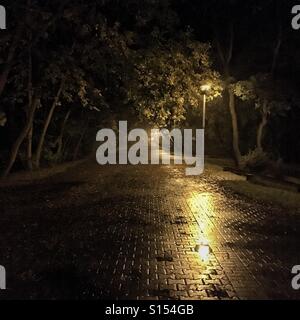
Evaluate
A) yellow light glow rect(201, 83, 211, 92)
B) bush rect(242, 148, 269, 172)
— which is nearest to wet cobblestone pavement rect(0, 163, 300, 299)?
yellow light glow rect(201, 83, 211, 92)

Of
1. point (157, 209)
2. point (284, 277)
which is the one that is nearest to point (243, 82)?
point (157, 209)

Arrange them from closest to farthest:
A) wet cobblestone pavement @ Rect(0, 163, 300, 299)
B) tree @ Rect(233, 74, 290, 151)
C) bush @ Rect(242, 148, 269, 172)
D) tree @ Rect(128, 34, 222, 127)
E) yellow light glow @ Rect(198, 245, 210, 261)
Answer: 1. wet cobblestone pavement @ Rect(0, 163, 300, 299)
2. yellow light glow @ Rect(198, 245, 210, 261)
3. tree @ Rect(128, 34, 222, 127)
4. tree @ Rect(233, 74, 290, 151)
5. bush @ Rect(242, 148, 269, 172)

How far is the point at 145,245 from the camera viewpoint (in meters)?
8.09

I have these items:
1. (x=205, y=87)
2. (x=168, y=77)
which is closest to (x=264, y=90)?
(x=205, y=87)

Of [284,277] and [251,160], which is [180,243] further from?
[251,160]

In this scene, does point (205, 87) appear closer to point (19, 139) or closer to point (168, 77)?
point (168, 77)

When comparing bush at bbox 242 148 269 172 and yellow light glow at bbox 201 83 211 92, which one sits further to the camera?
bush at bbox 242 148 269 172

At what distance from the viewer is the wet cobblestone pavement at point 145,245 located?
602 centimetres

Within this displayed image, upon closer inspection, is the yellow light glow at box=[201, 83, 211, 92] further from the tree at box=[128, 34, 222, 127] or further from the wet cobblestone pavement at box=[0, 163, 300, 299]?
the wet cobblestone pavement at box=[0, 163, 300, 299]

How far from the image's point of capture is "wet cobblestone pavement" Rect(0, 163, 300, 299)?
602 centimetres

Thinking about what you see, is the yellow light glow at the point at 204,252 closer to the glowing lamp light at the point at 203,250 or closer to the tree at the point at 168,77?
the glowing lamp light at the point at 203,250

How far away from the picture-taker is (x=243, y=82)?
21.8 meters

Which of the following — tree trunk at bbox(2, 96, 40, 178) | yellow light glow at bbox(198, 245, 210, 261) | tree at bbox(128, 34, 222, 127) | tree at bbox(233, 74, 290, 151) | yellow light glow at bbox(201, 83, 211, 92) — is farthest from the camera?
tree at bbox(233, 74, 290, 151)
